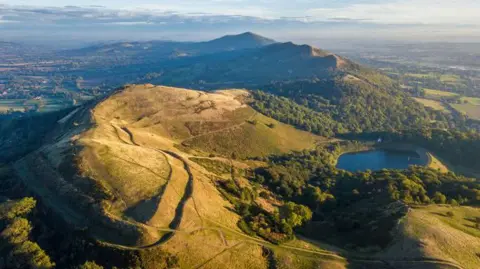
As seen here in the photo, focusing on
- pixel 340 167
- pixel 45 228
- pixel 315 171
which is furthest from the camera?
pixel 340 167

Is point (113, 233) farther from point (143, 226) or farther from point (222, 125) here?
point (222, 125)

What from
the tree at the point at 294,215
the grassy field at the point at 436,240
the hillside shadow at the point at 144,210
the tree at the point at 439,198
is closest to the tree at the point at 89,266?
the hillside shadow at the point at 144,210

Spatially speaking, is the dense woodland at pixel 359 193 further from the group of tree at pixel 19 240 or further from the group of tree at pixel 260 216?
the group of tree at pixel 19 240

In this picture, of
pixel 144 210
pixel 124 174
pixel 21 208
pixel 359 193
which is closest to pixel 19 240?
pixel 21 208

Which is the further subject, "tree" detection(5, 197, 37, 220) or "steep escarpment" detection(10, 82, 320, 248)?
"tree" detection(5, 197, 37, 220)

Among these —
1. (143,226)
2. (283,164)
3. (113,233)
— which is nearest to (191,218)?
(143,226)

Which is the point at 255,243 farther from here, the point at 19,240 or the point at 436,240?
the point at 19,240

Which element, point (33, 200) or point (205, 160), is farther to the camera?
point (205, 160)

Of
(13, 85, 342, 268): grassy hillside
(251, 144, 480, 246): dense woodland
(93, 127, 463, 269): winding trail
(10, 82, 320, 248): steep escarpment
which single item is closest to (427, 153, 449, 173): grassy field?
(251, 144, 480, 246): dense woodland

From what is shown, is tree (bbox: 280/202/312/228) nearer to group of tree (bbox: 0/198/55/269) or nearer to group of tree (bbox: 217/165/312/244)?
group of tree (bbox: 217/165/312/244)
